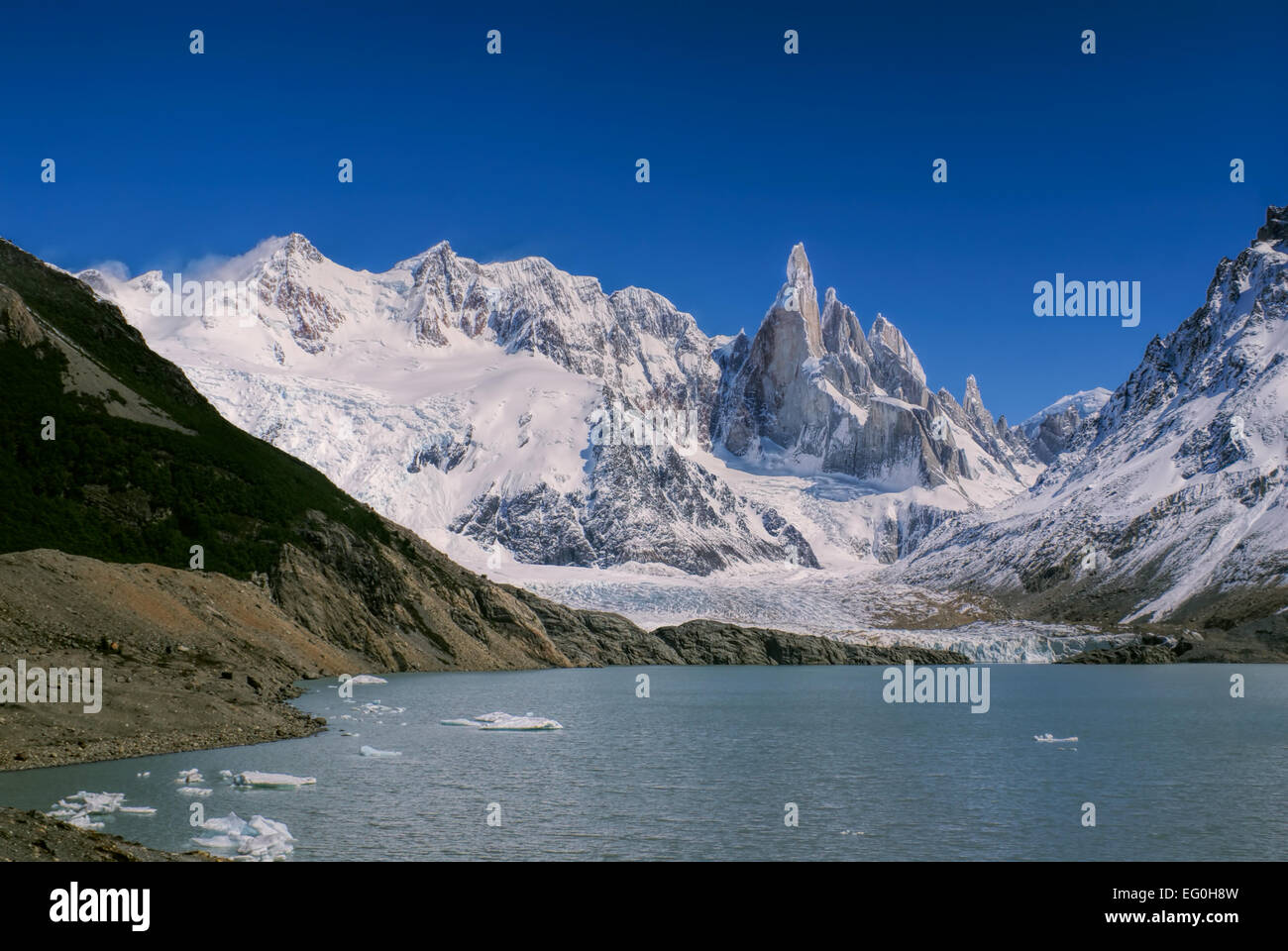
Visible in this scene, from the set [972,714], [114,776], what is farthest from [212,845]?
[972,714]

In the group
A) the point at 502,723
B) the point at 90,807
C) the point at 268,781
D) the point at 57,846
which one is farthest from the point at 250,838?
the point at 502,723

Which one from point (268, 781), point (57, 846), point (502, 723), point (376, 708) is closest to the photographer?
point (57, 846)
